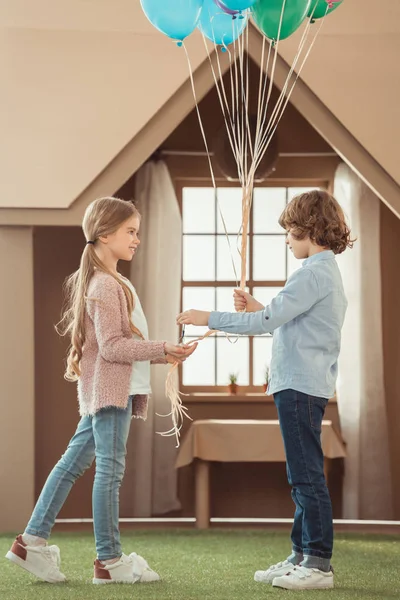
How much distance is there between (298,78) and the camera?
4.62 metres

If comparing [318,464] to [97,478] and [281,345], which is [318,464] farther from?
[97,478]

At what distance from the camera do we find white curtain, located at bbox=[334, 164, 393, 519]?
5809 mm

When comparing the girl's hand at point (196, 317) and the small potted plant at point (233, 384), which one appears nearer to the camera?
the girl's hand at point (196, 317)

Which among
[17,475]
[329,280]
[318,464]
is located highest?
[329,280]

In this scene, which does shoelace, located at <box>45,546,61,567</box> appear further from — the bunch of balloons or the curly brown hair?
the bunch of balloons

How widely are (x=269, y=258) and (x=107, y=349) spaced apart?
3.53 m

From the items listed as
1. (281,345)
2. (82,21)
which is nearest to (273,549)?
(281,345)

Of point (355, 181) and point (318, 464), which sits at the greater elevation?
point (355, 181)

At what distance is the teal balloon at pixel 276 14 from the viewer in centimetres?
372

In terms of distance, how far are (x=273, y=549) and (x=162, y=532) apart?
0.91m

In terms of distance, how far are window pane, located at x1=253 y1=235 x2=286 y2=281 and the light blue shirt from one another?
10.8 ft

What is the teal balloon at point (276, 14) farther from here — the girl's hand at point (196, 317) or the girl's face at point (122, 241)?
the girl's hand at point (196, 317)

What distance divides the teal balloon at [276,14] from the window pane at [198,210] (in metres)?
2.64

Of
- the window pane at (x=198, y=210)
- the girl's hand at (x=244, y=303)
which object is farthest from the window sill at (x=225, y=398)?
the girl's hand at (x=244, y=303)
